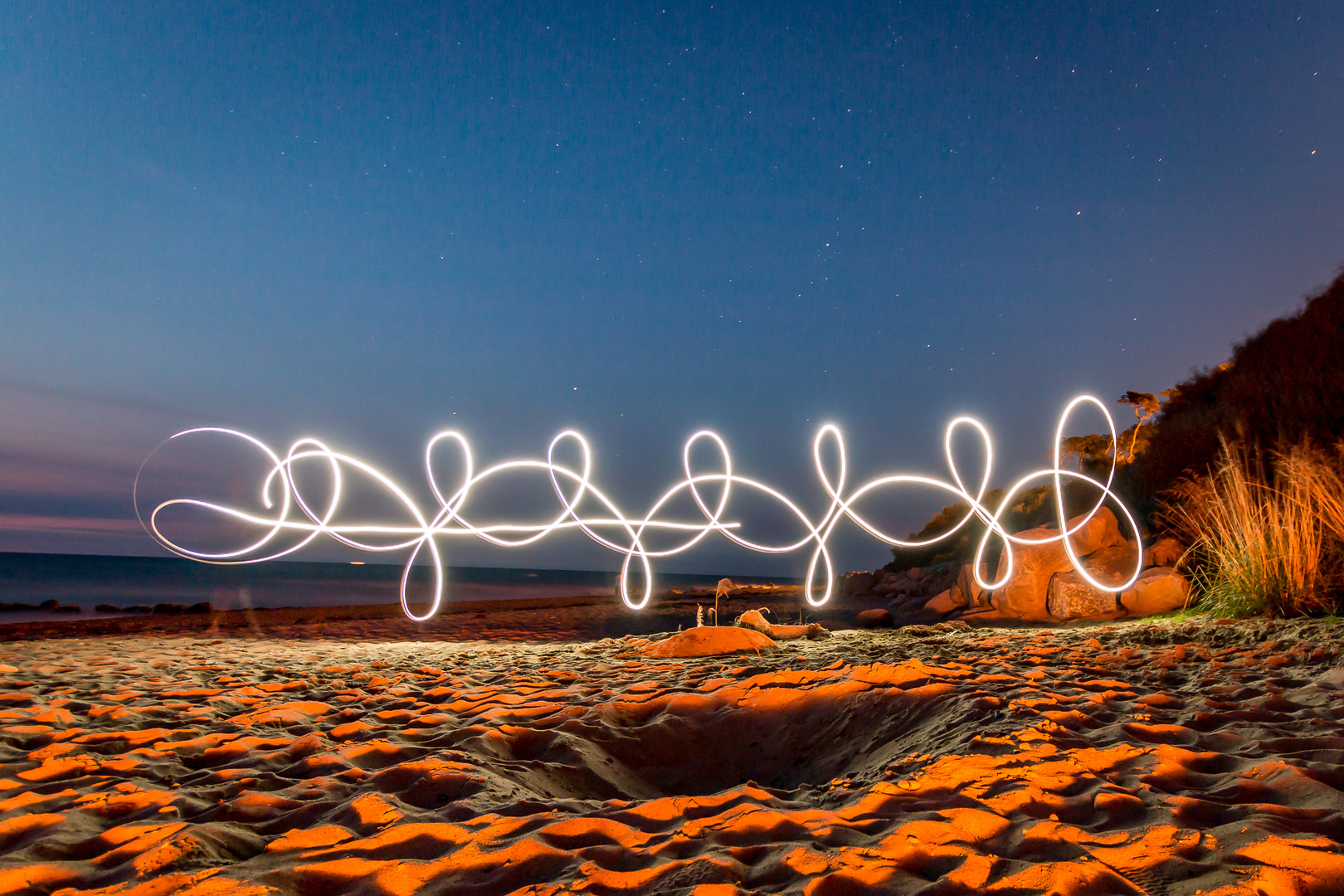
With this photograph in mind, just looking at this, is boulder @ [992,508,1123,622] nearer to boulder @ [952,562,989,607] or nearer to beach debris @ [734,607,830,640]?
boulder @ [952,562,989,607]

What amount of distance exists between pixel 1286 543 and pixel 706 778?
5833mm

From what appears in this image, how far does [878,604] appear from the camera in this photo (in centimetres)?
1581

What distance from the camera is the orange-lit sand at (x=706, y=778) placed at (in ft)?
5.73

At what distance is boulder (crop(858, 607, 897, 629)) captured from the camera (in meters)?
10.7

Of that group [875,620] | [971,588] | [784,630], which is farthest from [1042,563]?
[784,630]

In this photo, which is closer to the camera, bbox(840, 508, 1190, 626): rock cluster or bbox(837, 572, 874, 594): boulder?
bbox(840, 508, 1190, 626): rock cluster

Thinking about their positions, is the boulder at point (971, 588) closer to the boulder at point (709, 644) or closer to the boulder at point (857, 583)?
the boulder at point (709, 644)

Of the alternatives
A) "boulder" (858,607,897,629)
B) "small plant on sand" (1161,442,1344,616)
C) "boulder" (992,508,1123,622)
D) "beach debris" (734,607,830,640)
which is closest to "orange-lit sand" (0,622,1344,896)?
"small plant on sand" (1161,442,1344,616)

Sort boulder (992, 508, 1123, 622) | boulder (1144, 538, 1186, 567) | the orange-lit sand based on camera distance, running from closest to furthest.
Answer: the orange-lit sand < boulder (1144, 538, 1186, 567) < boulder (992, 508, 1123, 622)

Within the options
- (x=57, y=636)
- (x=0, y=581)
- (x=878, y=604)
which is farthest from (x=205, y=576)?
(x=878, y=604)

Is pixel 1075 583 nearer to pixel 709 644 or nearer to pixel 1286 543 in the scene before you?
pixel 1286 543

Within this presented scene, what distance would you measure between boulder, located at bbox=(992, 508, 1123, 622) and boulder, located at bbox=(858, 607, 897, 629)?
1826mm

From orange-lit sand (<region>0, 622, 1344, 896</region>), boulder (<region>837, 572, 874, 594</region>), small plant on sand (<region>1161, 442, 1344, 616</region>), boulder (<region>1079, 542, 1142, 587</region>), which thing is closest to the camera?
orange-lit sand (<region>0, 622, 1344, 896</region>)

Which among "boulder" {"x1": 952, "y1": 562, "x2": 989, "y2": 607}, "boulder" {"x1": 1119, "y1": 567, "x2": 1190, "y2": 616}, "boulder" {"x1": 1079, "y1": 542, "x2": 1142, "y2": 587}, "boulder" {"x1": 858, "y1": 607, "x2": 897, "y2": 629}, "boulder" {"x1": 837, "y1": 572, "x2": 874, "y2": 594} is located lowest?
"boulder" {"x1": 837, "y1": 572, "x2": 874, "y2": 594}
